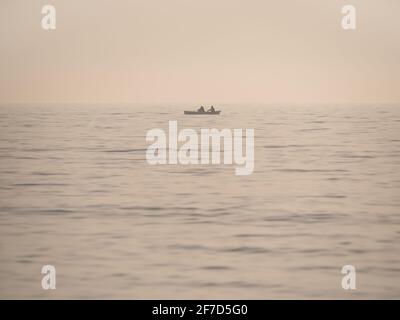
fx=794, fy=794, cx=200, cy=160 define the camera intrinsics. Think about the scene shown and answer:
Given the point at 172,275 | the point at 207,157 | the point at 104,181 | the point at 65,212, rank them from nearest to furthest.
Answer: the point at 172,275
the point at 65,212
the point at 104,181
the point at 207,157

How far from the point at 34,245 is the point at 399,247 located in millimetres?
7350

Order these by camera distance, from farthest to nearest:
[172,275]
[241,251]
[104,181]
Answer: [104,181], [241,251], [172,275]

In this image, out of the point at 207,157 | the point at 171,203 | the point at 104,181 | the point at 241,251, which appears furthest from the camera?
the point at 207,157

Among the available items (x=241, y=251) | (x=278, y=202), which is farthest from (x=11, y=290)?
(x=278, y=202)

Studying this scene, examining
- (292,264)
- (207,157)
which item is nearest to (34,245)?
(292,264)

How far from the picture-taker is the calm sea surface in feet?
44.4

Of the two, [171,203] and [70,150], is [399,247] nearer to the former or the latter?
[171,203]

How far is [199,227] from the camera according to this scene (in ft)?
59.5

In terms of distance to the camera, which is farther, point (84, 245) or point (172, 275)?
point (84, 245)

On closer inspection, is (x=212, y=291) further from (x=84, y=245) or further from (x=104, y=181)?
(x=104, y=181)

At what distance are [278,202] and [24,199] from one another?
22.3ft

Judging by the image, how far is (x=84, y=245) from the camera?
16000 millimetres

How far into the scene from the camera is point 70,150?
35250mm

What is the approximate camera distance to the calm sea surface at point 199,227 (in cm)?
1355
